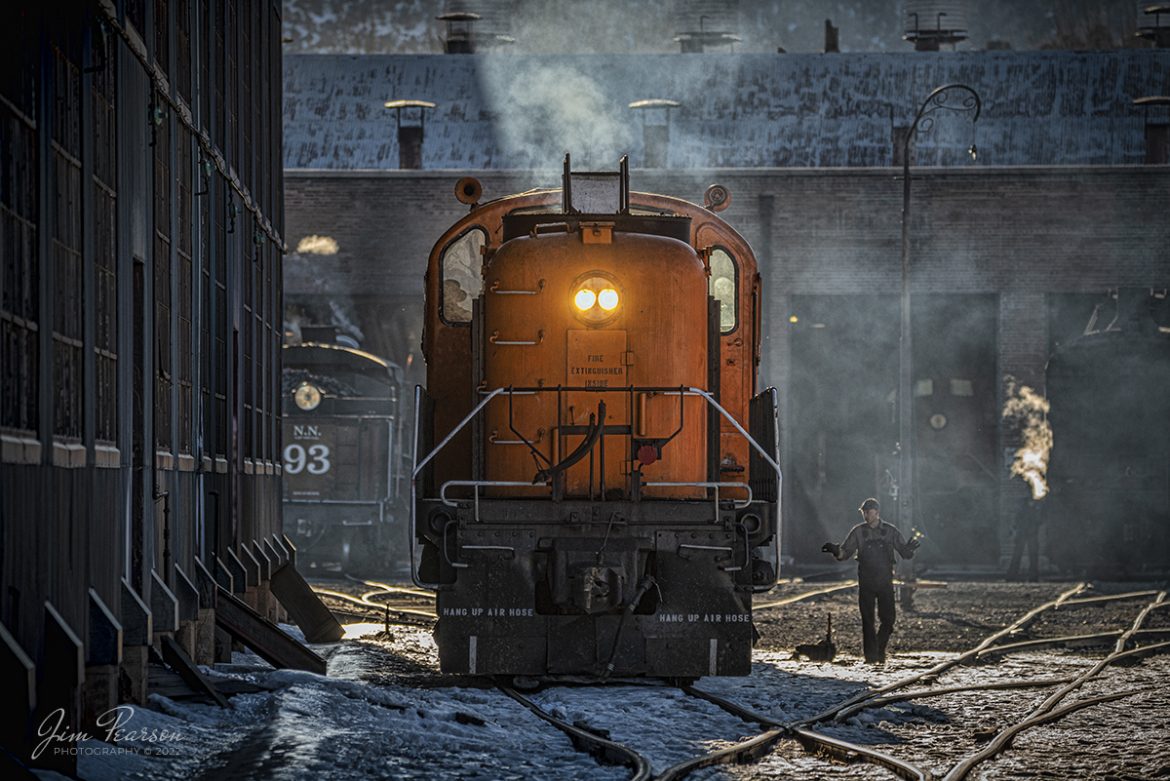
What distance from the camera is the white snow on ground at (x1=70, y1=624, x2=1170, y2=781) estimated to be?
9.43 m

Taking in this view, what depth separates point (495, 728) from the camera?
36.3 feet

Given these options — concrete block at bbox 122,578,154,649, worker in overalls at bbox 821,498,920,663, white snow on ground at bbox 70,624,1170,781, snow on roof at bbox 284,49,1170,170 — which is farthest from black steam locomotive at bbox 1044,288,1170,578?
concrete block at bbox 122,578,154,649

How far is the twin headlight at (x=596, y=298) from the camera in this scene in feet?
41.4

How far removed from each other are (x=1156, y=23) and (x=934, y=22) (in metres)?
5.87

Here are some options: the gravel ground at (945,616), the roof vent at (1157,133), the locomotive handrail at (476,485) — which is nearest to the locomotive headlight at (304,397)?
the gravel ground at (945,616)

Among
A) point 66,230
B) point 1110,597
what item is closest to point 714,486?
point 66,230

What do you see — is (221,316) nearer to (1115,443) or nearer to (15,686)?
(15,686)

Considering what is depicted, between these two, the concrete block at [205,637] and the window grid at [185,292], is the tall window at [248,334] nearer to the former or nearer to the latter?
the window grid at [185,292]

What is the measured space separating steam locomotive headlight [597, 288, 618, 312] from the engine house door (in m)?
0.19

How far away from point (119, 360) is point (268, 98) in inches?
396

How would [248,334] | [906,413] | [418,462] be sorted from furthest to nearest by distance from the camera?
[906,413] < [248,334] < [418,462]

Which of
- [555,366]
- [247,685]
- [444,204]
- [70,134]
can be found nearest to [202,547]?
[247,685]

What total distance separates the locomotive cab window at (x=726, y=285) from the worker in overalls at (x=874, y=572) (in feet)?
11.0

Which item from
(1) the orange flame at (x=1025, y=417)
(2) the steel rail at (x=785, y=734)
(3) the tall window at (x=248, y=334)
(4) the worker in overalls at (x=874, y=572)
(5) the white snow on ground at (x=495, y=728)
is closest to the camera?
(5) the white snow on ground at (x=495, y=728)
